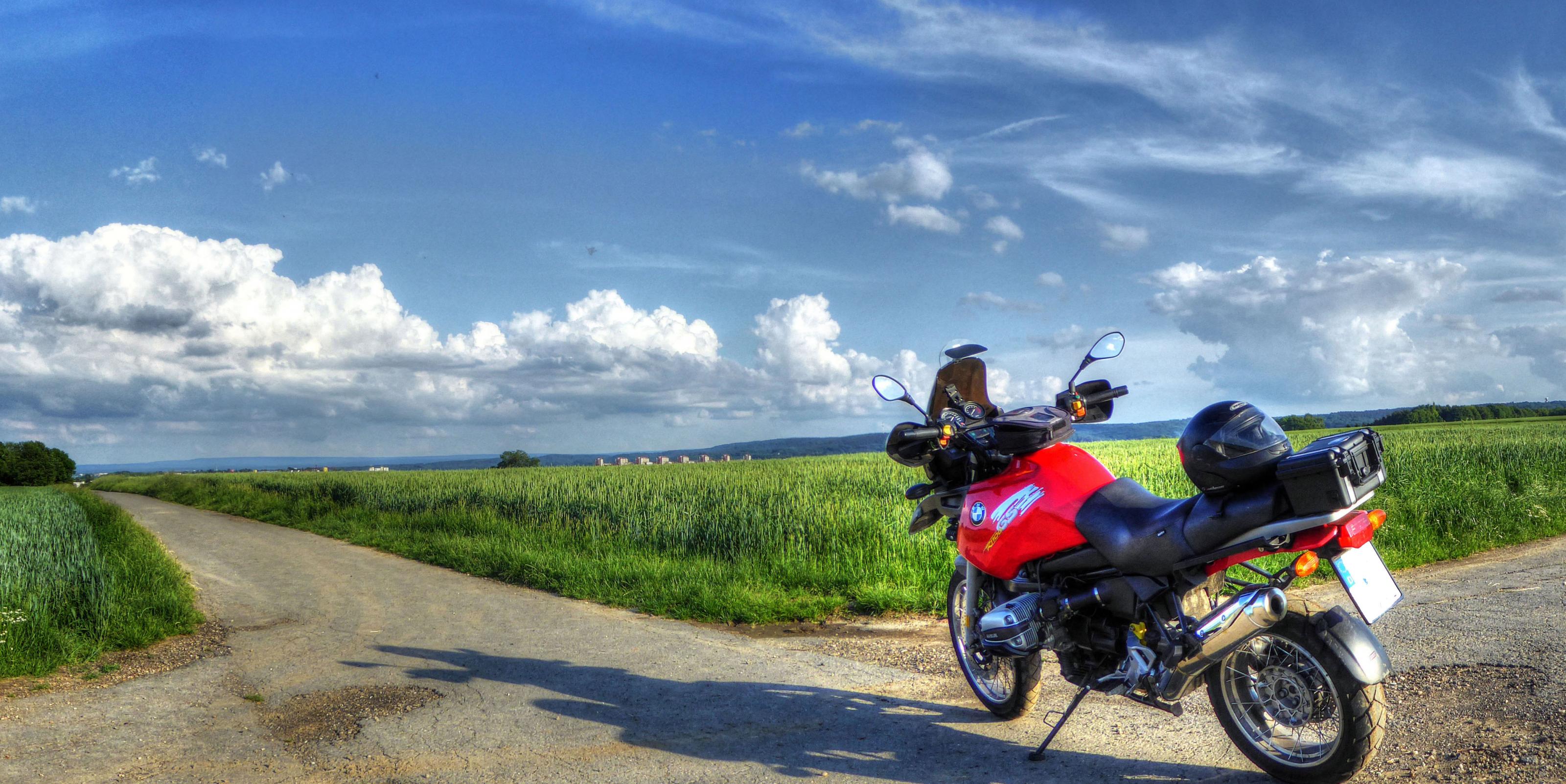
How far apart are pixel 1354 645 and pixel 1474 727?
4.46 ft

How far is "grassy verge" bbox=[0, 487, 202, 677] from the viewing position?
245 inches

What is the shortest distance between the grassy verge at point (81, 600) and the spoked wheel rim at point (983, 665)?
20.1 feet

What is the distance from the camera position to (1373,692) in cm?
298

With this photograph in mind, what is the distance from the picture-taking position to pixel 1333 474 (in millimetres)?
2750

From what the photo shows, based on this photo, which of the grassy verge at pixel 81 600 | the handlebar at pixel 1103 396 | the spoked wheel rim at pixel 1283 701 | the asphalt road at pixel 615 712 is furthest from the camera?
the grassy verge at pixel 81 600

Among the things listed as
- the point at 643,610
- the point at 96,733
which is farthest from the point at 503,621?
the point at 96,733

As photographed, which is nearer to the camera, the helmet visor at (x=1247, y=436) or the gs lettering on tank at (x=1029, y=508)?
the helmet visor at (x=1247, y=436)

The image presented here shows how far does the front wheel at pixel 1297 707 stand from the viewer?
2.96 metres

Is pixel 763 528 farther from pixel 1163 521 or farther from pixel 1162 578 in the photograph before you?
pixel 1163 521

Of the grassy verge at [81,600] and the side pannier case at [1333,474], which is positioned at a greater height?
the side pannier case at [1333,474]

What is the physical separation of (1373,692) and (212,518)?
24.3m

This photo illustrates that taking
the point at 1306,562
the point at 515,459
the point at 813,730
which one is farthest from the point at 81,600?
the point at 515,459

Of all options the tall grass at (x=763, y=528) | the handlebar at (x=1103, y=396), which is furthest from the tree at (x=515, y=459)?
the handlebar at (x=1103, y=396)

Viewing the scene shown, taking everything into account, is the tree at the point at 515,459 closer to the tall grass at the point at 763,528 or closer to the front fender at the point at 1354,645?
the tall grass at the point at 763,528
